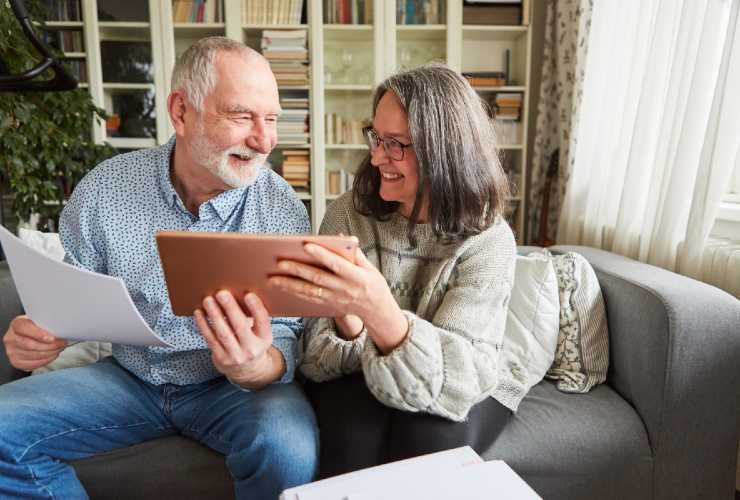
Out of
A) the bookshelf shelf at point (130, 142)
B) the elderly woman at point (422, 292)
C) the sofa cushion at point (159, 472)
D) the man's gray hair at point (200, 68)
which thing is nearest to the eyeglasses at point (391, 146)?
the elderly woman at point (422, 292)

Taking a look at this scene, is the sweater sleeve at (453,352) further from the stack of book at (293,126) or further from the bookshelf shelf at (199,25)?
the bookshelf shelf at (199,25)

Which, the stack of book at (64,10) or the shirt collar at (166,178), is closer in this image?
the shirt collar at (166,178)

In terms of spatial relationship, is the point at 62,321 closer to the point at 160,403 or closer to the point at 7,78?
the point at 160,403

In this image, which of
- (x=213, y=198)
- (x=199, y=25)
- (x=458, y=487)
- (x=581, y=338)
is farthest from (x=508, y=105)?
(x=458, y=487)

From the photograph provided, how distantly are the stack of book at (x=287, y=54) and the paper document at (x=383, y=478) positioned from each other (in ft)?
8.65

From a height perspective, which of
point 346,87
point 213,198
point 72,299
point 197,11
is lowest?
point 72,299

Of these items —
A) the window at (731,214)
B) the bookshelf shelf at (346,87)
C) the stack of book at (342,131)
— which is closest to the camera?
the window at (731,214)

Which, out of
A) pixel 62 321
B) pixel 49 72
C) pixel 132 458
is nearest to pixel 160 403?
pixel 132 458

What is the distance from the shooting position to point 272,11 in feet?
9.98

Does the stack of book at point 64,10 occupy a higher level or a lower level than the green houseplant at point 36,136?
higher

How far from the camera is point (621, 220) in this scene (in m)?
2.02

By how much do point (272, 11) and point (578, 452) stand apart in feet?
8.99

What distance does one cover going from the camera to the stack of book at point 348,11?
3066 millimetres

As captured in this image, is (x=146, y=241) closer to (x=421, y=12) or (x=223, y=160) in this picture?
(x=223, y=160)
